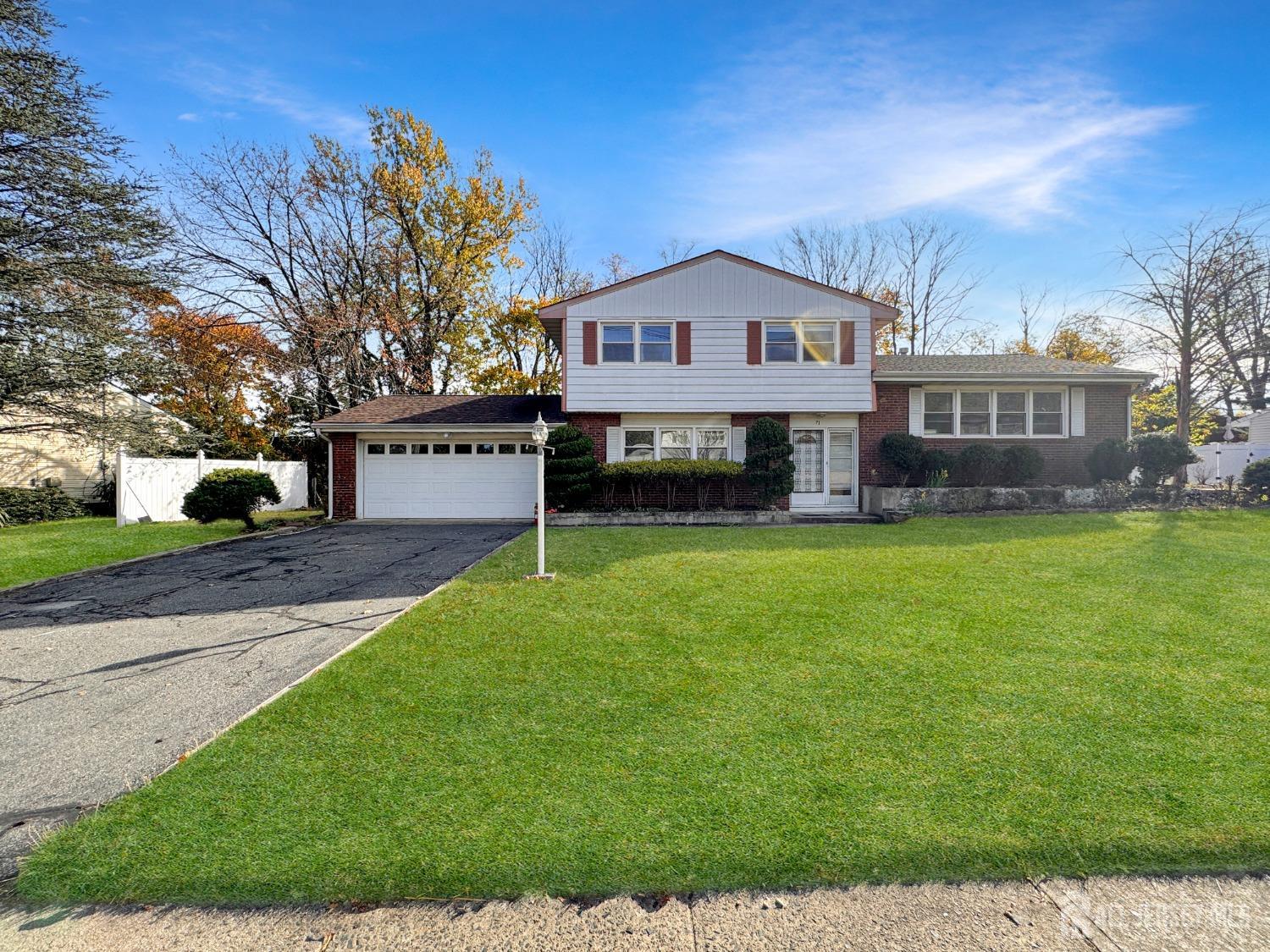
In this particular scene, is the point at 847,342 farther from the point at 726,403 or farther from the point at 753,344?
the point at 726,403

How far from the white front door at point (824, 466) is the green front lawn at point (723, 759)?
9.30 metres

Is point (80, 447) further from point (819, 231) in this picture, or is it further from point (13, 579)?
point (819, 231)

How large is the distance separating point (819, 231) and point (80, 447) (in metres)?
29.4

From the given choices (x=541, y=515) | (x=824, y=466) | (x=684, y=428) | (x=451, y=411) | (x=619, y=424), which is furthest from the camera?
(x=451, y=411)

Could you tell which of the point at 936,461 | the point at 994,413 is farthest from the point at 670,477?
the point at 994,413

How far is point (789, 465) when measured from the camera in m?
14.5

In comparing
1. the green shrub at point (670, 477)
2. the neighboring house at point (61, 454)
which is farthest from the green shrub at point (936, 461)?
the neighboring house at point (61, 454)

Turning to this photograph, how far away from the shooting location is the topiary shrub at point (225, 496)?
41.4 feet

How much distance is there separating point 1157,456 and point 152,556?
2107cm

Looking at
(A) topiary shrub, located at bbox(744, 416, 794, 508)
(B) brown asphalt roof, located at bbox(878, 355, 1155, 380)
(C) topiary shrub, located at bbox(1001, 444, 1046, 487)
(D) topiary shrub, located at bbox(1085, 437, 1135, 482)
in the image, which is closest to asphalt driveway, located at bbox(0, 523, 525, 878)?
(A) topiary shrub, located at bbox(744, 416, 794, 508)

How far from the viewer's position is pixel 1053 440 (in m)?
15.6

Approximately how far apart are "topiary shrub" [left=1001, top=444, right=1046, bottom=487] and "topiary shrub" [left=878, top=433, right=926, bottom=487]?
6.20 feet

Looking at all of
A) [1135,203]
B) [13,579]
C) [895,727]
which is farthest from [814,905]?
[1135,203]

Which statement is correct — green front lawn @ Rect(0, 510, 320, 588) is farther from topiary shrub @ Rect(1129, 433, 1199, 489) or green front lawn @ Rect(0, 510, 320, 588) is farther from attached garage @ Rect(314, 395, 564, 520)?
topiary shrub @ Rect(1129, 433, 1199, 489)
